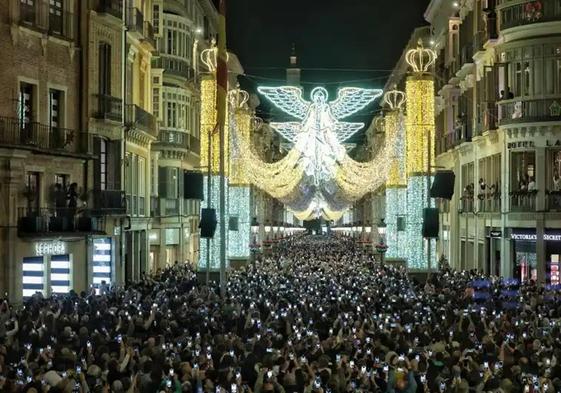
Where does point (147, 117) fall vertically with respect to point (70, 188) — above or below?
above

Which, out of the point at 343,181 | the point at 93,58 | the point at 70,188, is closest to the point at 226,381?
the point at 70,188

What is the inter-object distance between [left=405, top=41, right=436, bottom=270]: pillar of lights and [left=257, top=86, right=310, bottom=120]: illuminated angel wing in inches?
223

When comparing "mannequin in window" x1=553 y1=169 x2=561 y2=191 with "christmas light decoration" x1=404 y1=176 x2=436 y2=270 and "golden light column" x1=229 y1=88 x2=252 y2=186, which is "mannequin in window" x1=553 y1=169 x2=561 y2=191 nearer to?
"christmas light decoration" x1=404 y1=176 x2=436 y2=270

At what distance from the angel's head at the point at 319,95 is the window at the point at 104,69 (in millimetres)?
9365

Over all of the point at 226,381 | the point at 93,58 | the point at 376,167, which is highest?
the point at 93,58

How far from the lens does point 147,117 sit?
4675 centimetres

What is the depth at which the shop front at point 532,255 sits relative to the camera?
138 feet

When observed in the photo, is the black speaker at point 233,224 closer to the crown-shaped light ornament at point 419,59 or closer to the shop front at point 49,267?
the shop front at point 49,267

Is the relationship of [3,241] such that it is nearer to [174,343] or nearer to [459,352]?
[174,343]

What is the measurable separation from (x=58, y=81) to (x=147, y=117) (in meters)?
10.9

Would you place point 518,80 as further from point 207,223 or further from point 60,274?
point 60,274

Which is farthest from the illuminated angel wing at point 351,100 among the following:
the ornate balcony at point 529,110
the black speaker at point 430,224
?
the ornate balcony at point 529,110

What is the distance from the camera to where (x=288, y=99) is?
44438 mm

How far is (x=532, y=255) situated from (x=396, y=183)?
7449 millimetres
